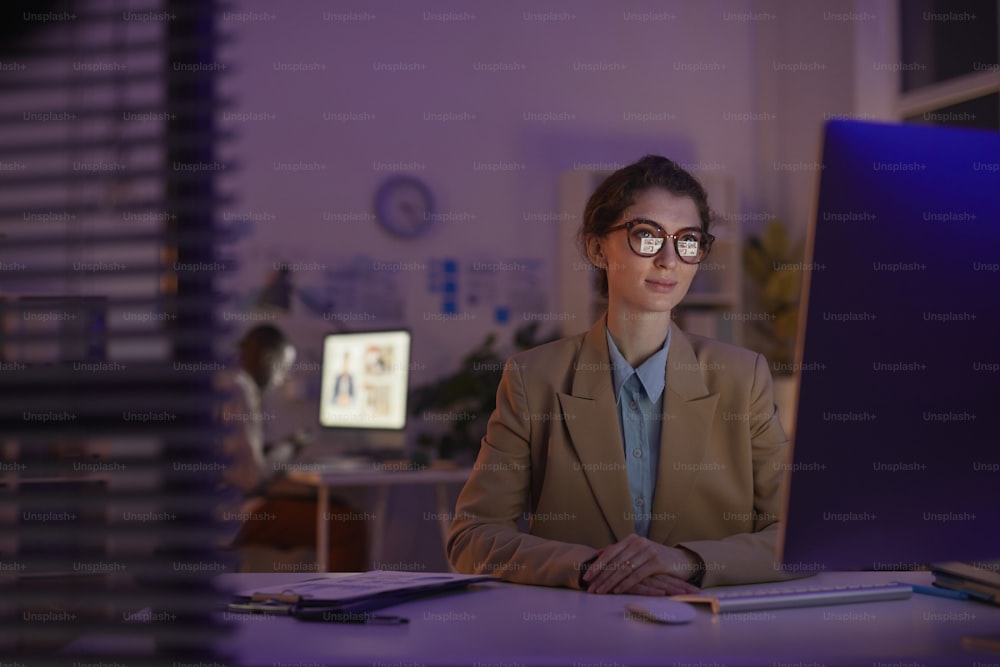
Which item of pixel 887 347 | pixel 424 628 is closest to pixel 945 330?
pixel 887 347

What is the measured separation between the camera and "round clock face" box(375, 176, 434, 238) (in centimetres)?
553

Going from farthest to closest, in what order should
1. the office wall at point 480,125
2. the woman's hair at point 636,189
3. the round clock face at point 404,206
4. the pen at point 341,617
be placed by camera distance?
1. the round clock face at point 404,206
2. the office wall at point 480,125
3. the woman's hair at point 636,189
4. the pen at point 341,617

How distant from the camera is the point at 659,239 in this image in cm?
204

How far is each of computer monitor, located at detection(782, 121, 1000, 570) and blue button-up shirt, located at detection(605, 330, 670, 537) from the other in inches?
35.8

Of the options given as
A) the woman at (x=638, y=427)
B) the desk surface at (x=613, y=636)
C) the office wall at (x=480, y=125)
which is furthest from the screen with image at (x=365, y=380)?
the desk surface at (x=613, y=636)

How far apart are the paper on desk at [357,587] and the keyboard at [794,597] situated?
1.24 feet

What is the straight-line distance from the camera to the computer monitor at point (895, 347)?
1.03 metres

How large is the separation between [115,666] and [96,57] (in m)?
0.46

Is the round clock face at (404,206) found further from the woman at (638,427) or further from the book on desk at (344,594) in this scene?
the book on desk at (344,594)

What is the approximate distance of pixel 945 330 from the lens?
1.09 m

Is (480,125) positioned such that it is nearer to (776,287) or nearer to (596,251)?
(776,287)

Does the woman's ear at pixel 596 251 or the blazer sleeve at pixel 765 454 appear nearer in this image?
the blazer sleeve at pixel 765 454

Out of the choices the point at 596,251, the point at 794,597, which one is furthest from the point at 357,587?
the point at 596,251

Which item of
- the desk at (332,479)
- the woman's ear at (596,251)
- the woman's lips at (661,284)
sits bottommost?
the desk at (332,479)
